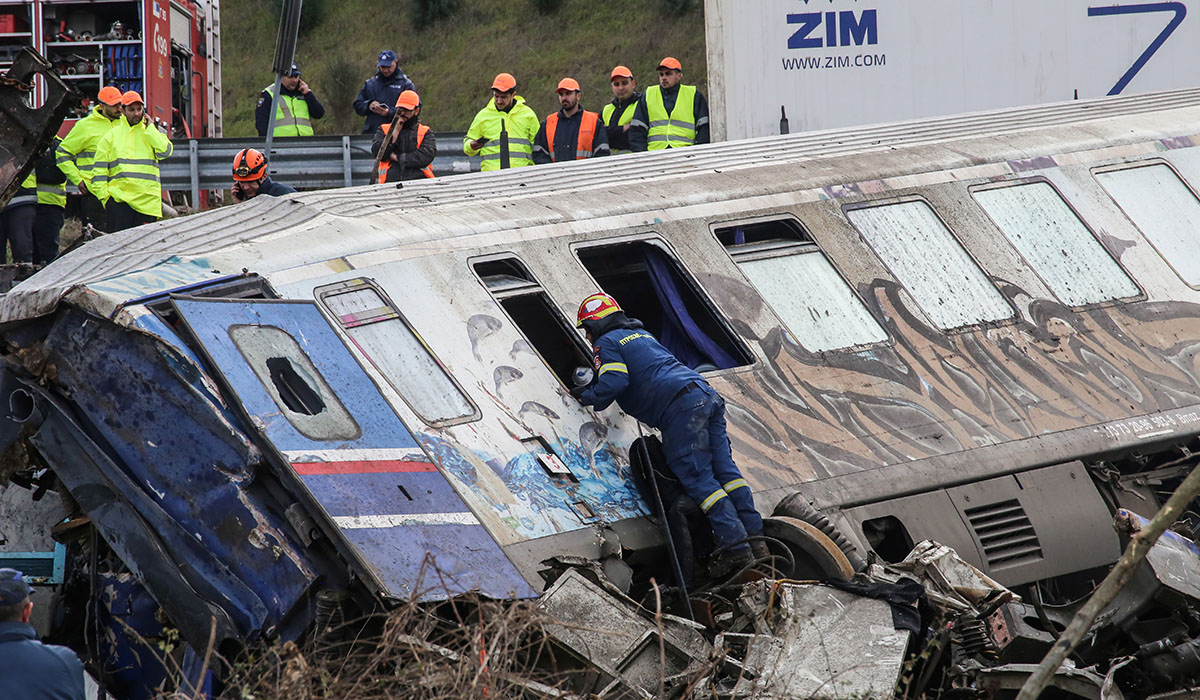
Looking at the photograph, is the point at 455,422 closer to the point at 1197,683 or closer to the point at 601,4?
the point at 1197,683

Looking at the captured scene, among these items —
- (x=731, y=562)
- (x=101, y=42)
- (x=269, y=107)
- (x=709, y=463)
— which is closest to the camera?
(x=731, y=562)

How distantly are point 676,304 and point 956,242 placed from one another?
227cm

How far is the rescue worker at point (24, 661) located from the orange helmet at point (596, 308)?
10.8 ft

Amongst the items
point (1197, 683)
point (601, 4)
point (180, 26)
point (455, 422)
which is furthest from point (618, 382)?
point (601, 4)

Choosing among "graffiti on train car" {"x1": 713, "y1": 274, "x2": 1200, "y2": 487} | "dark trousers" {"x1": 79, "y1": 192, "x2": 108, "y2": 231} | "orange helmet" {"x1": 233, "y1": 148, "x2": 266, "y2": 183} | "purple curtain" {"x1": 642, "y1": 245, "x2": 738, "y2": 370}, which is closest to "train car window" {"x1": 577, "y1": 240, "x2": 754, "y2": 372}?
"purple curtain" {"x1": 642, "y1": 245, "x2": 738, "y2": 370}

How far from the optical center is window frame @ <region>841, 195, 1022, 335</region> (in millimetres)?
9492

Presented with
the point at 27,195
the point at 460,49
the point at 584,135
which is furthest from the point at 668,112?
the point at 460,49

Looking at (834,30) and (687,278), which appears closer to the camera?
(687,278)

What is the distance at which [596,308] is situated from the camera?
26.3 ft

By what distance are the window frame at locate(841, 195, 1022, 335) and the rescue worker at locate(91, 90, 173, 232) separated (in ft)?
26.0

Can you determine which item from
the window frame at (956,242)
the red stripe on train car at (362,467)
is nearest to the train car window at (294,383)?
the red stripe on train car at (362,467)

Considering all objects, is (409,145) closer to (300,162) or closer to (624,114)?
(624,114)

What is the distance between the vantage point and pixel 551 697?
19.8ft

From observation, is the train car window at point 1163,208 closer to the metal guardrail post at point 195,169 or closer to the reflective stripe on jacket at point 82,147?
the reflective stripe on jacket at point 82,147
